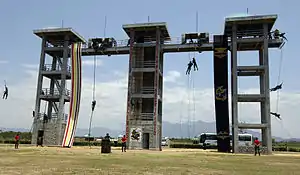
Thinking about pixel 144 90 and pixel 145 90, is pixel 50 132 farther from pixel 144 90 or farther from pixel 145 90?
pixel 145 90

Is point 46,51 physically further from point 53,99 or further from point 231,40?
point 231,40

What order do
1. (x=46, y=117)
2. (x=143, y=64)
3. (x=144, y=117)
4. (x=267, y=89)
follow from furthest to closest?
(x=46, y=117)
(x=143, y=64)
(x=144, y=117)
(x=267, y=89)

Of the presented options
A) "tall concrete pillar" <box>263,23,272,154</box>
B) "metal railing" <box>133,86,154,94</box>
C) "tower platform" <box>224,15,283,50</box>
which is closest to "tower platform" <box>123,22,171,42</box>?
"metal railing" <box>133,86,154,94</box>

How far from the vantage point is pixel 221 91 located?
50375 mm

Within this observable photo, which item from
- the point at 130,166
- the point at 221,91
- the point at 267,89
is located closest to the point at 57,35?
the point at 221,91

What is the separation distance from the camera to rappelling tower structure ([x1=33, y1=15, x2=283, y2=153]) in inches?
1967

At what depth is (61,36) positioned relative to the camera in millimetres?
61125

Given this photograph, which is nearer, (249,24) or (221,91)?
(221,91)

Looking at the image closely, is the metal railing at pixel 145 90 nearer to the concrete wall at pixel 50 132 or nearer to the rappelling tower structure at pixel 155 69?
the rappelling tower structure at pixel 155 69

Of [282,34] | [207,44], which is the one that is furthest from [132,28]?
[282,34]

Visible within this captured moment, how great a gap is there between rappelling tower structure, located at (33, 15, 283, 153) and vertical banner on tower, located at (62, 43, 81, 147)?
23.5 feet

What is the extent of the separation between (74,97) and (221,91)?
915 inches

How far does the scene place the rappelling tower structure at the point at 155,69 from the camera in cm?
4997

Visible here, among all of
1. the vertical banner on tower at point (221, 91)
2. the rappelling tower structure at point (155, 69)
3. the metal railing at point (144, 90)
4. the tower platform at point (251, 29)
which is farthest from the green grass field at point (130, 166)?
the tower platform at point (251, 29)
